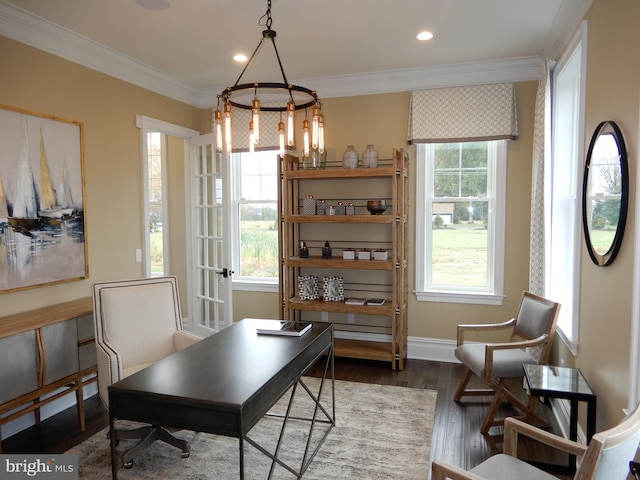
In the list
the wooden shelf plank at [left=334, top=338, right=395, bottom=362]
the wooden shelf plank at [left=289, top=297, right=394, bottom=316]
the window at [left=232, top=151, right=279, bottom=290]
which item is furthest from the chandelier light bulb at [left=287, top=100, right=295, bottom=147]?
the window at [left=232, top=151, right=279, bottom=290]

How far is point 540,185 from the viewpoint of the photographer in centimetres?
359

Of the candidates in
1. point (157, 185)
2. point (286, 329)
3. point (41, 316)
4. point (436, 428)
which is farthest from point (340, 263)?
point (157, 185)

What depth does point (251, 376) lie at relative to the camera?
2.12 metres

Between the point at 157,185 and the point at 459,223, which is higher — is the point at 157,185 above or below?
above

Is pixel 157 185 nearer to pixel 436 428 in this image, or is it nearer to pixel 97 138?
pixel 97 138

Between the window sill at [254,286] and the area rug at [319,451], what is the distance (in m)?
1.73

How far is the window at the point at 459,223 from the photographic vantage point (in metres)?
4.39

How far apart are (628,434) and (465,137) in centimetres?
334

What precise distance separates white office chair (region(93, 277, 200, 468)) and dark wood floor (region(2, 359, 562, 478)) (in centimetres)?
46

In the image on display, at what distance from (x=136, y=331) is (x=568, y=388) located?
8.81 feet

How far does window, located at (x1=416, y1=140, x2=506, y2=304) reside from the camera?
4.39 metres

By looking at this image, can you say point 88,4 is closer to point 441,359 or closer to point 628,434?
point 628,434

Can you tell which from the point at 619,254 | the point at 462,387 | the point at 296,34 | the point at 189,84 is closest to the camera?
the point at 619,254

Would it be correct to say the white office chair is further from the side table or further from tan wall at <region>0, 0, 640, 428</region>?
the side table
